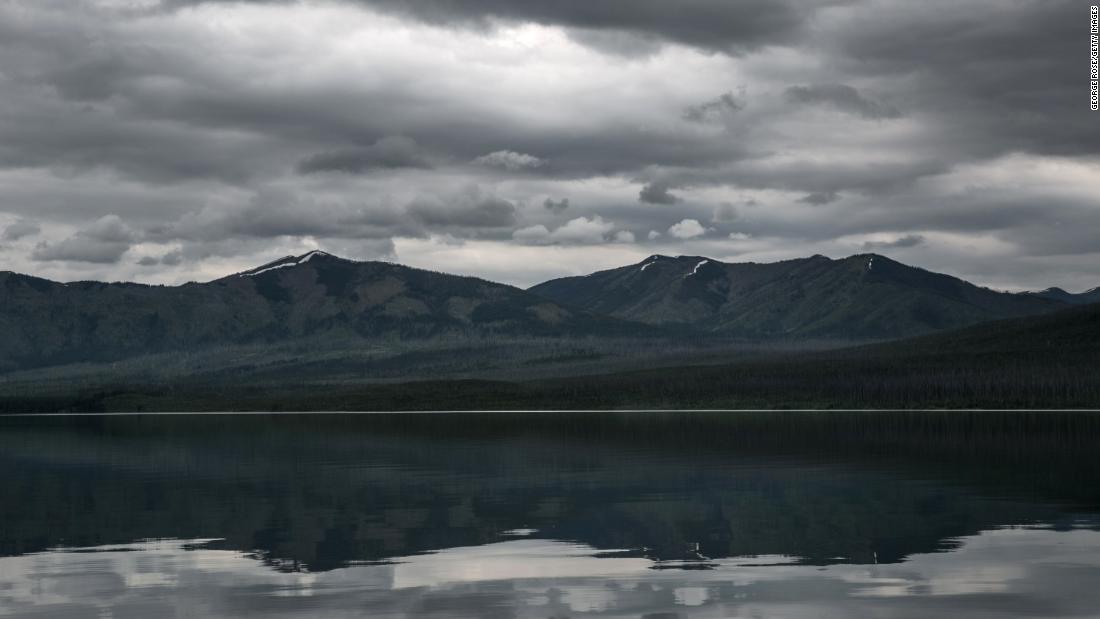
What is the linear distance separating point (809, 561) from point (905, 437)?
107253mm

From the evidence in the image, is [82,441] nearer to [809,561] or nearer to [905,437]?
[905,437]

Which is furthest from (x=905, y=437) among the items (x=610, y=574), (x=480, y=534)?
(x=610, y=574)

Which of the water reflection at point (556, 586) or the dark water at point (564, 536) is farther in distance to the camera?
the dark water at point (564, 536)

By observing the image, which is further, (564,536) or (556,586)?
(564,536)

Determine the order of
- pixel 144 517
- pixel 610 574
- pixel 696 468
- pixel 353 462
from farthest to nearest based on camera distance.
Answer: pixel 353 462
pixel 696 468
pixel 144 517
pixel 610 574

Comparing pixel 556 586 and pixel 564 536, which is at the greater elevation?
pixel 556 586

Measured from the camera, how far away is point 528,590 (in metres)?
44.1

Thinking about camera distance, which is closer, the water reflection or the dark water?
the water reflection

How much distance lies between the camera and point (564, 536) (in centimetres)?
5916

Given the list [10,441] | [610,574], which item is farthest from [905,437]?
[10,441]

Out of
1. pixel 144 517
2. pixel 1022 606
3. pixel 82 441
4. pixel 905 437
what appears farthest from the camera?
pixel 82 441

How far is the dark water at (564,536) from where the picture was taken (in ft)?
139

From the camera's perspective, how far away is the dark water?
4234 cm

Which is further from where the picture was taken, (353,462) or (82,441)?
(82,441)
